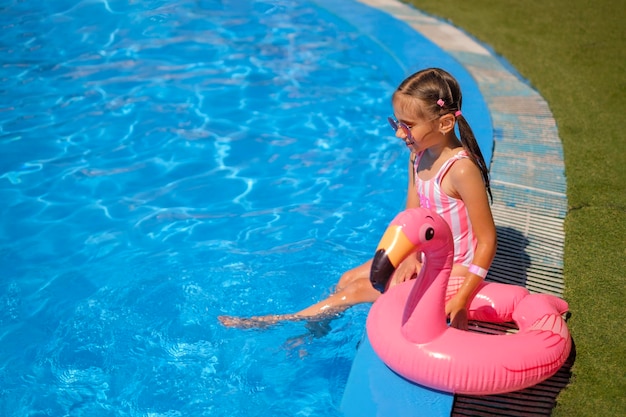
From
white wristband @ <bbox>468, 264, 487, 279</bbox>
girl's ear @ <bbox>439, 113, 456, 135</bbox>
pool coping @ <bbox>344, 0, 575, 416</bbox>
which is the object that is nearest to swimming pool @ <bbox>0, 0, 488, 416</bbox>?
pool coping @ <bbox>344, 0, 575, 416</bbox>

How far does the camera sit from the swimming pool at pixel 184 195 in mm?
4078

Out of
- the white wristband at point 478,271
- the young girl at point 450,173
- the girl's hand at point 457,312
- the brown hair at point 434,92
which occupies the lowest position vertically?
the girl's hand at point 457,312

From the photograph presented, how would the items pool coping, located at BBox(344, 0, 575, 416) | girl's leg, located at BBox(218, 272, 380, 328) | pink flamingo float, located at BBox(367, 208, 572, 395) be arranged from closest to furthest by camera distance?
pink flamingo float, located at BBox(367, 208, 572, 395) < pool coping, located at BBox(344, 0, 575, 416) < girl's leg, located at BBox(218, 272, 380, 328)

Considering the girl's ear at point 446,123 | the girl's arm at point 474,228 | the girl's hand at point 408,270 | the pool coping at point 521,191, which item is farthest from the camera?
the girl's hand at point 408,270

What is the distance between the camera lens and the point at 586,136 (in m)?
6.08

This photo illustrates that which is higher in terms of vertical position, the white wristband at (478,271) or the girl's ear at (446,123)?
the girl's ear at (446,123)

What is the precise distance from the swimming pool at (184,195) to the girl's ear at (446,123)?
1311 mm

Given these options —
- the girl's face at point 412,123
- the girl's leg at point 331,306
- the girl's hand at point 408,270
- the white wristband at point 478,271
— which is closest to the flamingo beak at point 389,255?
the white wristband at point 478,271

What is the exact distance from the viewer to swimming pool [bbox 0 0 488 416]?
4078 mm

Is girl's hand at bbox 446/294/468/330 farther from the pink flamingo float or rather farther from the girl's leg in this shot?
the girl's leg

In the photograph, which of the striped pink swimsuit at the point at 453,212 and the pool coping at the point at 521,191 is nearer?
the pool coping at the point at 521,191

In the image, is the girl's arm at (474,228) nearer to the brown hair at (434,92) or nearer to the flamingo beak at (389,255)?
the brown hair at (434,92)

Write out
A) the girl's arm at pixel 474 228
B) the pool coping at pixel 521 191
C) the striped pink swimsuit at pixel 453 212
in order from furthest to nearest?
the striped pink swimsuit at pixel 453 212 < the girl's arm at pixel 474 228 < the pool coping at pixel 521 191

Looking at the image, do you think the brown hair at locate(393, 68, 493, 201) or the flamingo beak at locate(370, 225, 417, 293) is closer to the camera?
the flamingo beak at locate(370, 225, 417, 293)
